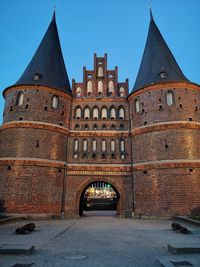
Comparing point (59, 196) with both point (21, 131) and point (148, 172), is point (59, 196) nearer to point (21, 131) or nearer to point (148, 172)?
point (21, 131)

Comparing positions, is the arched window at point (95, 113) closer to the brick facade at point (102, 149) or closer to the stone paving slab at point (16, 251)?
the brick facade at point (102, 149)

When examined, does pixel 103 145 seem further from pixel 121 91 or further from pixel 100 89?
pixel 121 91

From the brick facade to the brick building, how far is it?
7 centimetres

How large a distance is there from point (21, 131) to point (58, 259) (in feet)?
43.2

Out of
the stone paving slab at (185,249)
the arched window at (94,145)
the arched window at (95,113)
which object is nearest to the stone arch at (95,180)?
the arched window at (94,145)

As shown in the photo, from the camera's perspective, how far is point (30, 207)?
15523mm

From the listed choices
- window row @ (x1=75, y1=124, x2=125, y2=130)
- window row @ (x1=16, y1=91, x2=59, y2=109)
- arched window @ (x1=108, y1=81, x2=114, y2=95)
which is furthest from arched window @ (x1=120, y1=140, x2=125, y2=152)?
window row @ (x1=16, y1=91, x2=59, y2=109)

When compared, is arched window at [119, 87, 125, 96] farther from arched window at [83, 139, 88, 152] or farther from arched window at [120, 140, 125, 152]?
arched window at [83, 139, 88, 152]

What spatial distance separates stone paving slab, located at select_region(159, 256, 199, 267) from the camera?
5211 mm

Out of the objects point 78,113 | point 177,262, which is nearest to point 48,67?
point 78,113

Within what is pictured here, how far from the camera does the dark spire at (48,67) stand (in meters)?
19.1

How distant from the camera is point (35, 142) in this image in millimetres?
17094

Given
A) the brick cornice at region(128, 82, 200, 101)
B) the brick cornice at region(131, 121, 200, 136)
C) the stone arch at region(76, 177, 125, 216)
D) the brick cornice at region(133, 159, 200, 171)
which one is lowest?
the stone arch at region(76, 177, 125, 216)

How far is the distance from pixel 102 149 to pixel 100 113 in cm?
361
